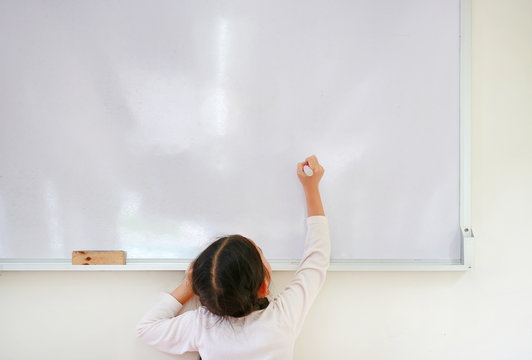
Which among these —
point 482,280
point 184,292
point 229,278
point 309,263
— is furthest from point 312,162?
point 482,280

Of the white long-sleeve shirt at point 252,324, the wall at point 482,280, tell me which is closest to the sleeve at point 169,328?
the white long-sleeve shirt at point 252,324

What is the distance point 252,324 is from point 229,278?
17cm

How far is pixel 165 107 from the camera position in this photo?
111 centimetres

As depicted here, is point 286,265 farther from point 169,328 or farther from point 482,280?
point 482,280

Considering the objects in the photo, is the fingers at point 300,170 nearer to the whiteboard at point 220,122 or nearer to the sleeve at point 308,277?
the whiteboard at point 220,122

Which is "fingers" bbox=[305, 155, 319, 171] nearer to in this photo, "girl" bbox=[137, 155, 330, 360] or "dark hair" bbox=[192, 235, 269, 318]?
"girl" bbox=[137, 155, 330, 360]

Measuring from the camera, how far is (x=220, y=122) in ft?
3.65

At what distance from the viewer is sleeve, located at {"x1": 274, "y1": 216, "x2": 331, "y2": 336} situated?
962 millimetres

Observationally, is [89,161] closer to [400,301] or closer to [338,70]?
[338,70]

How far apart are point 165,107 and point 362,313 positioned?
948 mm

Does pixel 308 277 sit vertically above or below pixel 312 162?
below

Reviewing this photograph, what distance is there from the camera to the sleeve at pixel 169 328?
3.23 feet

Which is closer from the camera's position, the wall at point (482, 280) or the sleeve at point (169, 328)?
the sleeve at point (169, 328)

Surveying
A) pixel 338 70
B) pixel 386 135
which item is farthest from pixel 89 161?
pixel 386 135
